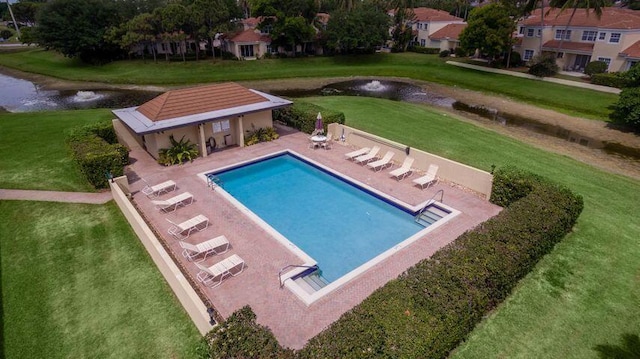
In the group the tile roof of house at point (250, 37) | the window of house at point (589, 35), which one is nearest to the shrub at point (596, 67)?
the window of house at point (589, 35)

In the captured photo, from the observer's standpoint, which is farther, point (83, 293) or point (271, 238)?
point (271, 238)

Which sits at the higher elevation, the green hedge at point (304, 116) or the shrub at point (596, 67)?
the shrub at point (596, 67)

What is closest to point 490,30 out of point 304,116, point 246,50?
point 304,116

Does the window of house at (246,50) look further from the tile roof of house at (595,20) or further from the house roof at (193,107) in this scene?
the tile roof of house at (595,20)

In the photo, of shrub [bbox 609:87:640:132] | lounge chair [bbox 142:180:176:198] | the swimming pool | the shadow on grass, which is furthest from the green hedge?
shrub [bbox 609:87:640:132]

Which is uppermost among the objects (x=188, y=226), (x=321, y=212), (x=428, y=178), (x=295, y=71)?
(x=295, y=71)

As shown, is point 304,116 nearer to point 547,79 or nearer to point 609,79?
point 547,79

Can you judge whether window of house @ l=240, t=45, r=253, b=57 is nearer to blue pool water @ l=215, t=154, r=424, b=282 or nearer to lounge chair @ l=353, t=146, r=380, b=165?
blue pool water @ l=215, t=154, r=424, b=282

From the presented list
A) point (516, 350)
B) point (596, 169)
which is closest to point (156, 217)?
point (516, 350)
